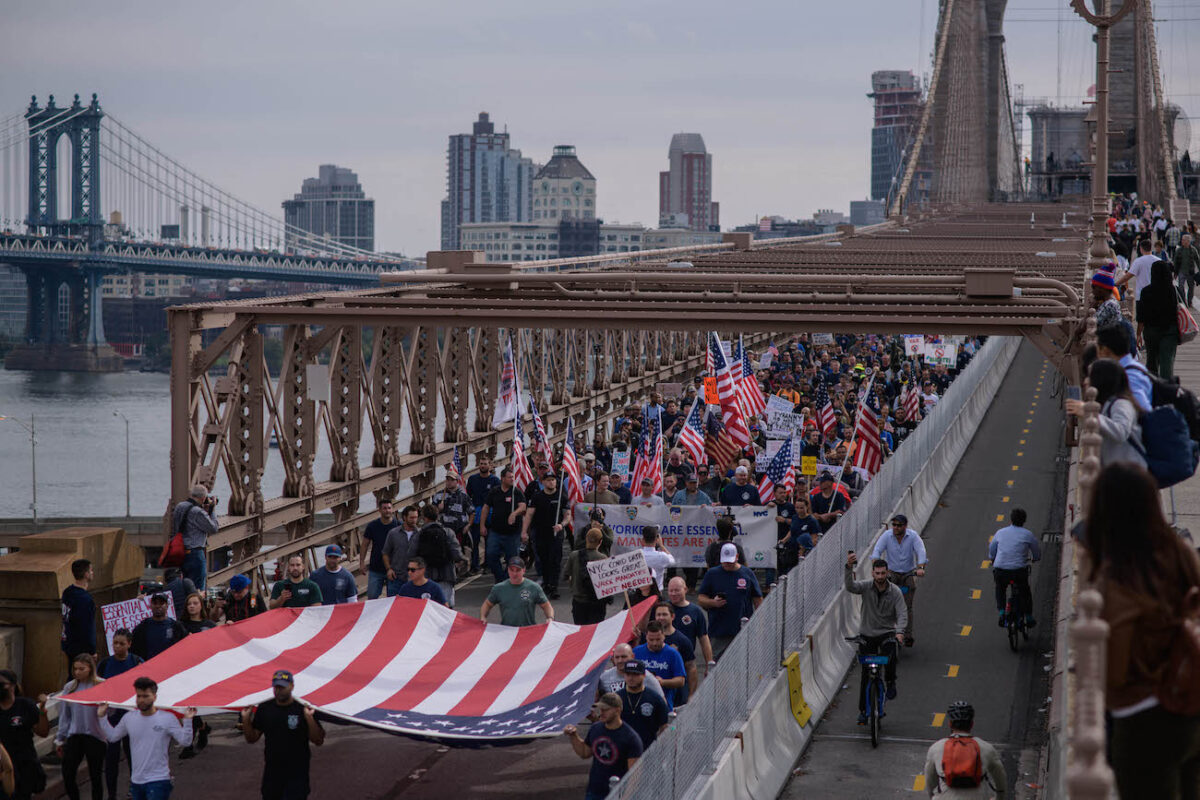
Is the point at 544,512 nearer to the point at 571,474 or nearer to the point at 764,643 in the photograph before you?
the point at 571,474

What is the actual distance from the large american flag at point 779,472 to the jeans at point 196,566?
7229mm

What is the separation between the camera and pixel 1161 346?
1623 centimetres

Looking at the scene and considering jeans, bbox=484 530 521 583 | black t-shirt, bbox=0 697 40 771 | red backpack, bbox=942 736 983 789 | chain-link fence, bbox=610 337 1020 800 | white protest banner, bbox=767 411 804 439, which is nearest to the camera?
chain-link fence, bbox=610 337 1020 800

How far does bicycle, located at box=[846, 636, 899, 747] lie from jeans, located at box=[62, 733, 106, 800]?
6.48 m

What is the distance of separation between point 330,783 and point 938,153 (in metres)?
113

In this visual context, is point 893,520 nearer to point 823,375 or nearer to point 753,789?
point 753,789

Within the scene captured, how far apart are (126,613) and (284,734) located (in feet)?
10.9

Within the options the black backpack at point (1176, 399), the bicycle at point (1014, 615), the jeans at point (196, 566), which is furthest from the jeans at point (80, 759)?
the bicycle at point (1014, 615)

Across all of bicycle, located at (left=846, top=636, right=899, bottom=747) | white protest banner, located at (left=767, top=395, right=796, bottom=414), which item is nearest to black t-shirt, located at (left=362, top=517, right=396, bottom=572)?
bicycle, located at (left=846, top=636, right=899, bottom=747)

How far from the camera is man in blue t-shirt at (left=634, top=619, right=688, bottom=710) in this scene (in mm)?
12180

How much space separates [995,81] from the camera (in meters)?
135

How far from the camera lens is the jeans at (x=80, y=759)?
40.8 ft

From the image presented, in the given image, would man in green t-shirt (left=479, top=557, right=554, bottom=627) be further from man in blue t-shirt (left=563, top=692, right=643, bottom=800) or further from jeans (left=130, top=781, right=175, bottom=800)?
man in blue t-shirt (left=563, top=692, right=643, bottom=800)

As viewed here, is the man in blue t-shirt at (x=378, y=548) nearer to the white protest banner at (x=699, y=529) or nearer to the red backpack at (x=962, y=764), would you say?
the white protest banner at (x=699, y=529)
